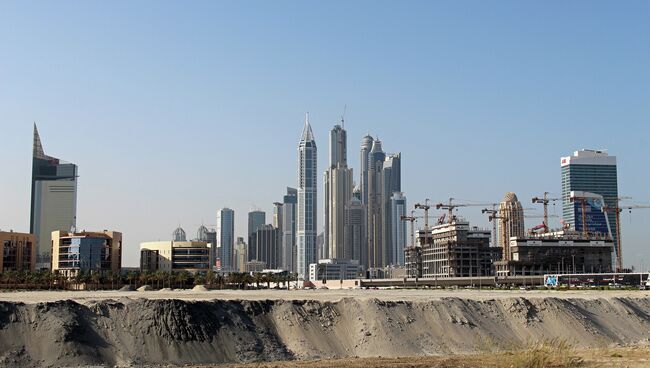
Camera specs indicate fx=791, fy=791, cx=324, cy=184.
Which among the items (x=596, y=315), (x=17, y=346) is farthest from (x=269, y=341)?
(x=596, y=315)

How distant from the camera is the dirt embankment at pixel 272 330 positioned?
5406 cm

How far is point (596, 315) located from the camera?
80500 mm

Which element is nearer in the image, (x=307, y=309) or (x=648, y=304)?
(x=307, y=309)

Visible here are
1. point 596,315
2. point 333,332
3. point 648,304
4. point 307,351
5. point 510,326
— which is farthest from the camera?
point 648,304

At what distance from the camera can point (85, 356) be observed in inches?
2067

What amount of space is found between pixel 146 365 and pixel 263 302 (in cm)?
1536

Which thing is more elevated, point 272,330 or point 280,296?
point 280,296

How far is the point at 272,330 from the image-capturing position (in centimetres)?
6234

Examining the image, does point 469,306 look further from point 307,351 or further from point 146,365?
point 146,365

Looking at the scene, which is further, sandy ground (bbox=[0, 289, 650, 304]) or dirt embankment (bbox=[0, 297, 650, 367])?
sandy ground (bbox=[0, 289, 650, 304])

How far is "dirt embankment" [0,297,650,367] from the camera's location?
5406cm

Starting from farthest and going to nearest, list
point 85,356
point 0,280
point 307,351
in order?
point 0,280
point 307,351
point 85,356

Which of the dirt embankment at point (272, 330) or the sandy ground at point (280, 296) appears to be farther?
the sandy ground at point (280, 296)

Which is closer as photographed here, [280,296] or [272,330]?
[272,330]
